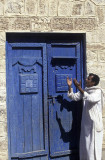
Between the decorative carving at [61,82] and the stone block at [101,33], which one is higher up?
the stone block at [101,33]

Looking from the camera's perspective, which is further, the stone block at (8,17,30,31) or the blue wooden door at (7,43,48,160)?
the blue wooden door at (7,43,48,160)

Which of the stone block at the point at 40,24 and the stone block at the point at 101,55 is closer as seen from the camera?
the stone block at the point at 40,24

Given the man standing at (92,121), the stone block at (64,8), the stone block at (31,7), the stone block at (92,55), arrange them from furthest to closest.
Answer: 1. the stone block at (92,55)
2. the stone block at (64,8)
3. the stone block at (31,7)
4. the man standing at (92,121)

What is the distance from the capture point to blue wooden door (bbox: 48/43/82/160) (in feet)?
17.8

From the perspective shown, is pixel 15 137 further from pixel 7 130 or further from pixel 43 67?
pixel 43 67

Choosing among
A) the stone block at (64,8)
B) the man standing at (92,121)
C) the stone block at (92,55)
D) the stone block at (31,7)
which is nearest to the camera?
the man standing at (92,121)

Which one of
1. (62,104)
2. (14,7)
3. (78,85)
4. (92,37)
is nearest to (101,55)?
(92,37)

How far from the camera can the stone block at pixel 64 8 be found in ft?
17.4

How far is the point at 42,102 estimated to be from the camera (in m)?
5.37

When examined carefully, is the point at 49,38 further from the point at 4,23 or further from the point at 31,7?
the point at 4,23

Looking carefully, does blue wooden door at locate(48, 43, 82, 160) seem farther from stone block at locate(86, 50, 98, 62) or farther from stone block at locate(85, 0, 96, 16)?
stone block at locate(85, 0, 96, 16)

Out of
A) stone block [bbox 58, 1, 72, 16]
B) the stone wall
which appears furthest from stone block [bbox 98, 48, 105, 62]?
stone block [bbox 58, 1, 72, 16]

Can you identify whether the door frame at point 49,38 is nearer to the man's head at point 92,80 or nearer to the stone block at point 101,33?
the stone block at point 101,33

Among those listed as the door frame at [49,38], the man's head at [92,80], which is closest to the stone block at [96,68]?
the door frame at [49,38]
